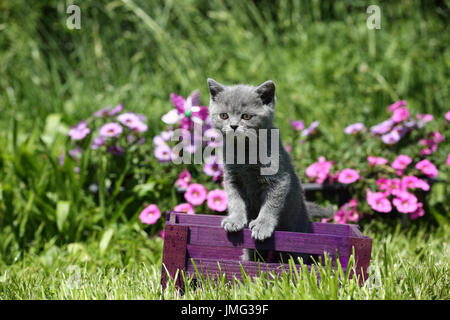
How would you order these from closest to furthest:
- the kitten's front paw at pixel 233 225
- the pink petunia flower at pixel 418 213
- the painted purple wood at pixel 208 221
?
the kitten's front paw at pixel 233 225, the painted purple wood at pixel 208 221, the pink petunia flower at pixel 418 213

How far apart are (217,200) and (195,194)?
155mm

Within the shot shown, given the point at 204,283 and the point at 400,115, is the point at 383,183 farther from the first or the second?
the point at 204,283

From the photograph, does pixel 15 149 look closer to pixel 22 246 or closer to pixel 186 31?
pixel 22 246

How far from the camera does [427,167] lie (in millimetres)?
2809

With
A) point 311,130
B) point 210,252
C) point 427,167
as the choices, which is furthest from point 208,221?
point 427,167

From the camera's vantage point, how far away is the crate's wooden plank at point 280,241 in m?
1.84

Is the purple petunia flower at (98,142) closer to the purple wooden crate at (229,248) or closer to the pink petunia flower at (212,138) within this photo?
→ the pink petunia flower at (212,138)

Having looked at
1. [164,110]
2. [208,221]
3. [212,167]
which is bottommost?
[208,221]

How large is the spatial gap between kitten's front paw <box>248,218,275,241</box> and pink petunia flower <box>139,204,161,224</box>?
988 mm

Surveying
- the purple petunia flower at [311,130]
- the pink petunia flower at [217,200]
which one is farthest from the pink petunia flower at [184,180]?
the purple petunia flower at [311,130]

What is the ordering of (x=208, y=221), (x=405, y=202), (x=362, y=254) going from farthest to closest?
(x=405, y=202) → (x=208, y=221) → (x=362, y=254)

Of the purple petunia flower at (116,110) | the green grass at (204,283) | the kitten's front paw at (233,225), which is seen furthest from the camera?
the purple petunia flower at (116,110)

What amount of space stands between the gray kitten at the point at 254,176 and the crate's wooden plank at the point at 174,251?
0.67 ft

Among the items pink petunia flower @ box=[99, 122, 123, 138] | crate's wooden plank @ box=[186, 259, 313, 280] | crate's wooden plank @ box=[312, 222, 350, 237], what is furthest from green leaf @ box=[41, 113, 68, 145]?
crate's wooden plank @ box=[312, 222, 350, 237]
